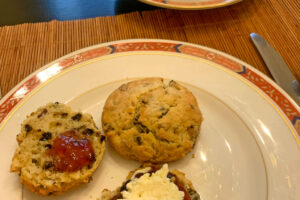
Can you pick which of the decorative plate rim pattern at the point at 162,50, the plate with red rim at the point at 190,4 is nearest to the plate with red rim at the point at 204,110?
the decorative plate rim pattern at the point at 162,50

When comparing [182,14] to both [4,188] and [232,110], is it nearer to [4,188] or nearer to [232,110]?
[232,110]

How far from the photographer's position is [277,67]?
2.34 metres

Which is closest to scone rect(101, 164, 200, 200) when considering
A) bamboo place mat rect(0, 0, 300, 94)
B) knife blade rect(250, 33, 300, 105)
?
knife blade rect(250, 33, 300, 105)

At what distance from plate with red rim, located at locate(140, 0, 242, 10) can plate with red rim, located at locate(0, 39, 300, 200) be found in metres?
0.38

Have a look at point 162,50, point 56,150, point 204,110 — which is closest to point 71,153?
point 56,150

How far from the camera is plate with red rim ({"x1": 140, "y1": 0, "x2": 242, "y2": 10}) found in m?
2.50

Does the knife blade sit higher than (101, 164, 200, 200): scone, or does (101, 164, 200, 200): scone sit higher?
the knife blade

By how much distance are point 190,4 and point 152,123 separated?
4.52 feet

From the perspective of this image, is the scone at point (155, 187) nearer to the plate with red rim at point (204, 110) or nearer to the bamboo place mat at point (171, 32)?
the plate with red rim at point (204, 110)

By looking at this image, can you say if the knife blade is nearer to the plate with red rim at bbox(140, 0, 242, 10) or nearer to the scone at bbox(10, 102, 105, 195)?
the plate with red rim at bbox(140, 0, 242, 10)

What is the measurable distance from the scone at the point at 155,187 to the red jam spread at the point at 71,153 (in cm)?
22

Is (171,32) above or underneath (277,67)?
above

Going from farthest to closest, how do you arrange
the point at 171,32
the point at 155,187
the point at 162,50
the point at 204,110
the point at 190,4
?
the point at 171,32 < the point at 190,4 < the point at 162,50 < the point at 204,110 < the point at 155,187

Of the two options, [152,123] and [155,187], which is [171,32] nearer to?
[152,123]
